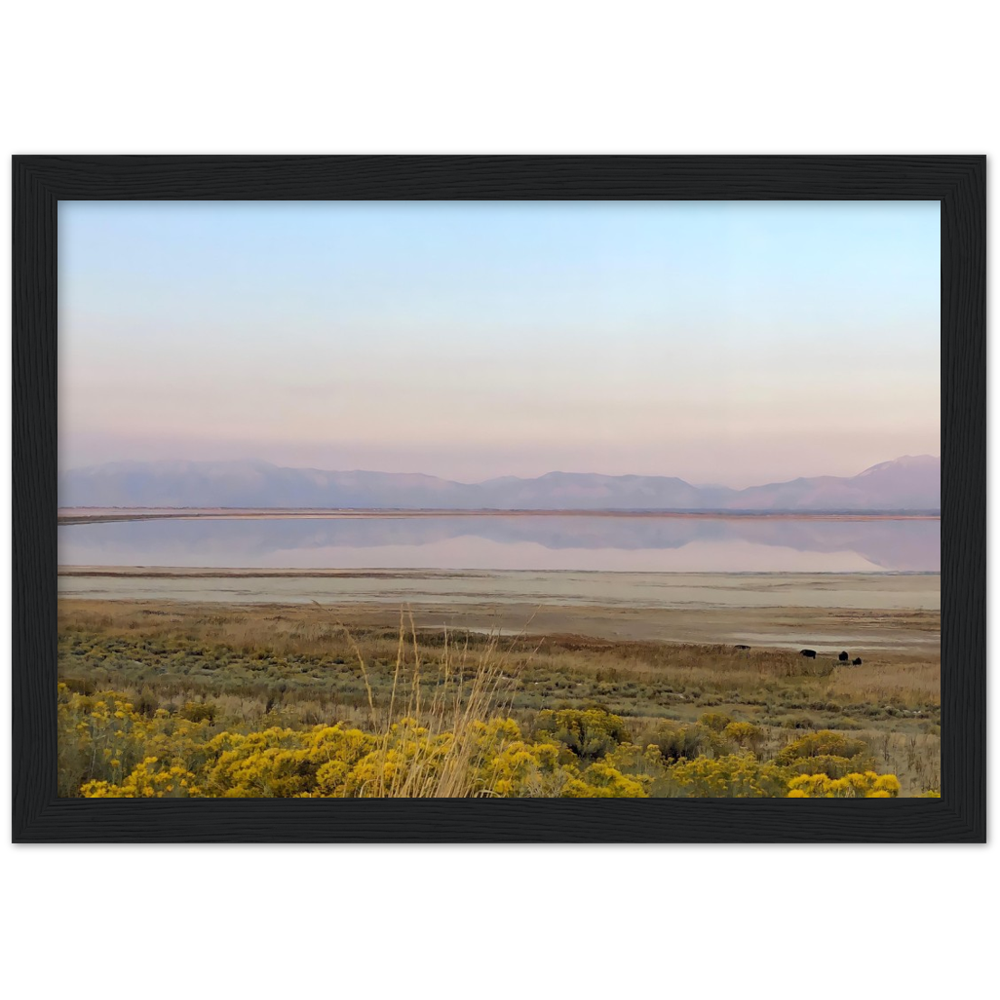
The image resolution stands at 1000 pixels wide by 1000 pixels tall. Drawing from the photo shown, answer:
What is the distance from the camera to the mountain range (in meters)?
3.88

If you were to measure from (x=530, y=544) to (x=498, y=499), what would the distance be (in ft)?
0.79

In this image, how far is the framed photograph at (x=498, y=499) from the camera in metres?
3.79

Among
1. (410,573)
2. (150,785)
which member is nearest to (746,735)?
(410,573)

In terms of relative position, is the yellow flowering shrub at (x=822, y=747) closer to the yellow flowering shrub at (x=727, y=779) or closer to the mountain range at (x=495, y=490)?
the yellow flowering shrub at (x=727, y=779)

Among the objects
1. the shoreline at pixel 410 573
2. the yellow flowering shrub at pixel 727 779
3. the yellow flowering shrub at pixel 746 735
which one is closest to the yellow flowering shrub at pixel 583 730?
the yellow flowering shrub at pixel 727 779

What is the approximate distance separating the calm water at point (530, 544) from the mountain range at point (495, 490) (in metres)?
0.07

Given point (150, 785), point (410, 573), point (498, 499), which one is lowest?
point (150, 785)

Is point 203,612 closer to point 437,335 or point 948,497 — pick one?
point 437,335

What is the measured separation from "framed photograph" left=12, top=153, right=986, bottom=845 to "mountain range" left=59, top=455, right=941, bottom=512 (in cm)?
1

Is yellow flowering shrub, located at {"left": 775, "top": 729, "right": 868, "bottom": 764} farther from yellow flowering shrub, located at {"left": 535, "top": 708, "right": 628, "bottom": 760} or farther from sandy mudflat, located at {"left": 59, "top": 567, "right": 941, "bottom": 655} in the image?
yellow flowering shrub, located at {"left": 535, "top": 708, "right": 628, "bottom": 760}

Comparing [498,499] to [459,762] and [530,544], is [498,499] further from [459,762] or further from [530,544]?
[459,762]

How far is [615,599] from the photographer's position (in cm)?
389

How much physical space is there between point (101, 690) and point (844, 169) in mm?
3865

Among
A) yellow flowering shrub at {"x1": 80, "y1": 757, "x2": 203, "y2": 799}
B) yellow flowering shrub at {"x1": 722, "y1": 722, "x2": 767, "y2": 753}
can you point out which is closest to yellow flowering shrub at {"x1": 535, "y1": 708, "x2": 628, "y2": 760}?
yellow flowering shrub at {"x1": 722, "y1": 722, "x2": 767, "y2": 753}
